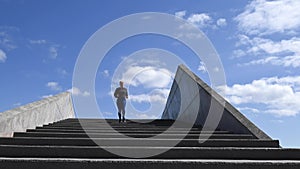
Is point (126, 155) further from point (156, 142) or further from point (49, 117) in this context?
point (49, 117)

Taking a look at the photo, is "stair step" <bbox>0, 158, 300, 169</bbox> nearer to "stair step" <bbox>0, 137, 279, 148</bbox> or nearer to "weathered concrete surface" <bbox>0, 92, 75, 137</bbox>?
"stair step" <bbox>0, 137, 279, 148</bbox>

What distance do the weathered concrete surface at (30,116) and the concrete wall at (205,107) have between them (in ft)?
9.40

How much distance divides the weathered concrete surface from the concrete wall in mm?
2864

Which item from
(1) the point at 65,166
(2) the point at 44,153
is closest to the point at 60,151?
(2) the point at 44,153

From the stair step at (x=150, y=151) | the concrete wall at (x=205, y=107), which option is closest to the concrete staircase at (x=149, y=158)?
the stair step at (x=150, y=151)

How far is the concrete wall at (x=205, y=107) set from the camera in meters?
4.22

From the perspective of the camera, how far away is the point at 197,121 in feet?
20.5

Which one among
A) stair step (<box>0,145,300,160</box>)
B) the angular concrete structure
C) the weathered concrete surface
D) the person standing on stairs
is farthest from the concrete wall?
the weathered concrete surface

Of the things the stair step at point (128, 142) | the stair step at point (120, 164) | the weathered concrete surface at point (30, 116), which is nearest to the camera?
the stair step at point (120, 164)

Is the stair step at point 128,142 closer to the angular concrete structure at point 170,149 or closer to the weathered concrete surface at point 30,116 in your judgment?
the angular concrete structure at point 170,149

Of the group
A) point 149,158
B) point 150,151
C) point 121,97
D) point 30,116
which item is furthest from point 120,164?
point 121,97

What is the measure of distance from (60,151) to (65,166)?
45 cm

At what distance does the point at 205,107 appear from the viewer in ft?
18.2

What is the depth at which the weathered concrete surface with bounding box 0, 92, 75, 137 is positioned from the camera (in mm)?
3894
